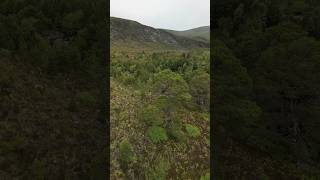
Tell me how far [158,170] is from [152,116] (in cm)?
170

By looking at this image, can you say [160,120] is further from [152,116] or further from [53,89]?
[53,89]

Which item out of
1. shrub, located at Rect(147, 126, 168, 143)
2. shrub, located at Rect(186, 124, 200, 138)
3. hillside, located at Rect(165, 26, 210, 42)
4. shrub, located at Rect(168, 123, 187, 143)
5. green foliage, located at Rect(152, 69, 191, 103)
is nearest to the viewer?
shrub, located at Rect(147, 126, 168, 143)

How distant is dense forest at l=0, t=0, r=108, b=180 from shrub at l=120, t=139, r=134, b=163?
1.47 feet

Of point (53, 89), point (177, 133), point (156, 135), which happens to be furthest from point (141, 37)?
point (156, 135)

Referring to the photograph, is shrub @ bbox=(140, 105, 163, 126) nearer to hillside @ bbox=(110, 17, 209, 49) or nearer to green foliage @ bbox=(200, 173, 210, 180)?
green foliage @ bbox=(200, 173, 210, 180)

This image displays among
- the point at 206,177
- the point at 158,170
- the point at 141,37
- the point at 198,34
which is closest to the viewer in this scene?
the point at 158,170

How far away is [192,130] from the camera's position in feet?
39.1

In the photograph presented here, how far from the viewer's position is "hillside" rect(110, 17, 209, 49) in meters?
26.8

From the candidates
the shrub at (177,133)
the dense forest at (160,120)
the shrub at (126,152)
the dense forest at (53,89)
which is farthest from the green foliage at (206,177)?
the dense forest at (53,89)
